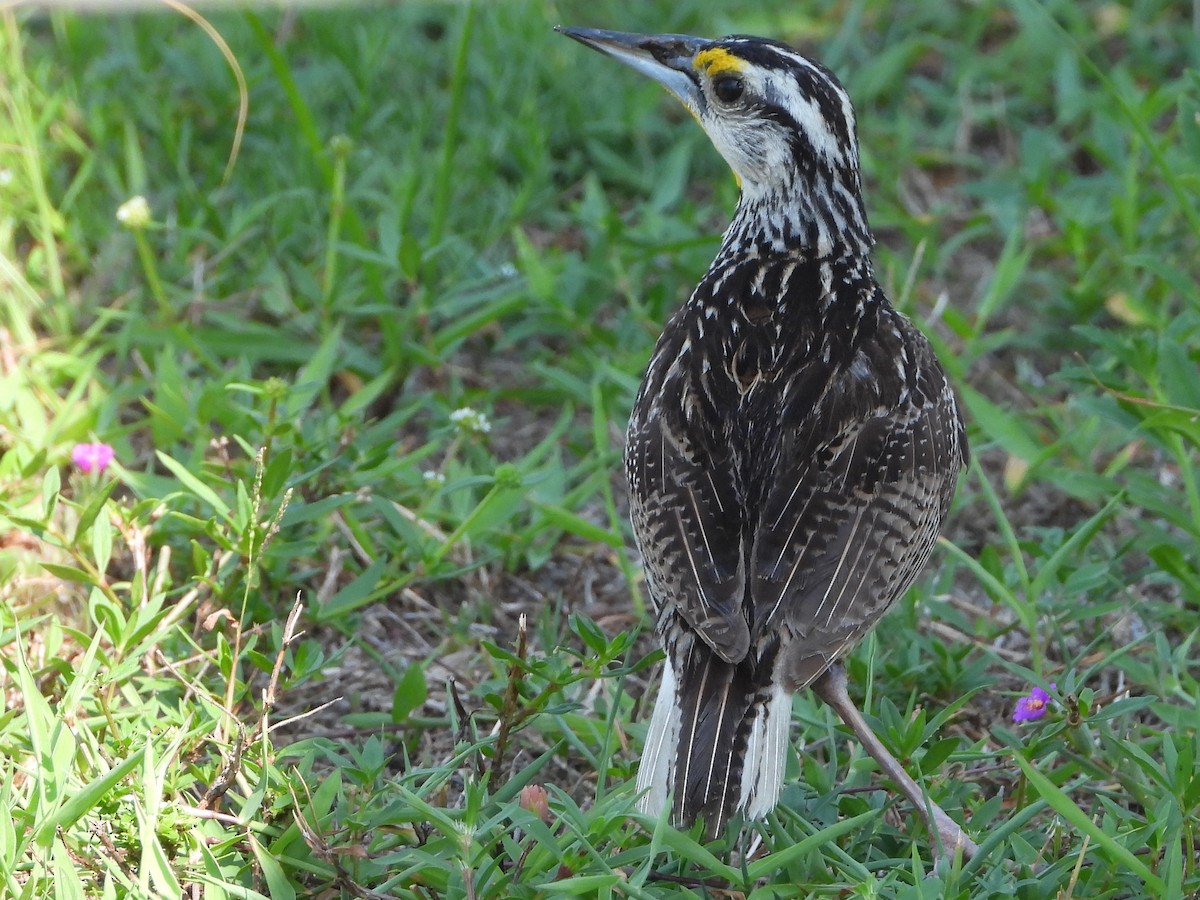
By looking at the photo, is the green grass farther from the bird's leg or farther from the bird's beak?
the bird's beak

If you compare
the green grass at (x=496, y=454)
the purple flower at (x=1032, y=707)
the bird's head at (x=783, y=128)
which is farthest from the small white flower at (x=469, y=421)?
the purple flower at (x=1032, y=707)

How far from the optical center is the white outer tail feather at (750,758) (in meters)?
3.49

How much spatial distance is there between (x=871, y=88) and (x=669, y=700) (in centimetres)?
388

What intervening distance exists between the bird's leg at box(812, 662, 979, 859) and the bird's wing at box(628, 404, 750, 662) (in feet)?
1.18

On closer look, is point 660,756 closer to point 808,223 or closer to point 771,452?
point 771,452

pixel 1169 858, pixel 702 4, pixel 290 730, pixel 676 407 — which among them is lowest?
pixel 290 730

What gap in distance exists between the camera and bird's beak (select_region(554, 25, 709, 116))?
4723 millimetres

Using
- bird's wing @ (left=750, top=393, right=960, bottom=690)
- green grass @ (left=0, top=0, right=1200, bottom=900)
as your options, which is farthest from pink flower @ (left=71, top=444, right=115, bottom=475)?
bird's wing @ (left=750, top=393, right=960, bottom=690)

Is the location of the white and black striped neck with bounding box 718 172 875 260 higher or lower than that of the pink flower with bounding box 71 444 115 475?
higher

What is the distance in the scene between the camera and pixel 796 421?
13.1 feet

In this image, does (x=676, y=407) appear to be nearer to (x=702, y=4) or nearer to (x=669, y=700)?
(x=669, y=700)

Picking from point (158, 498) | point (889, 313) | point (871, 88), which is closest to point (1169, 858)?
point (889, 313)

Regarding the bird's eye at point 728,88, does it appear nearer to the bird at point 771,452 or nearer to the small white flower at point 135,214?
the bird at point 771,452

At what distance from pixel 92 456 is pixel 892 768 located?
2.36m
